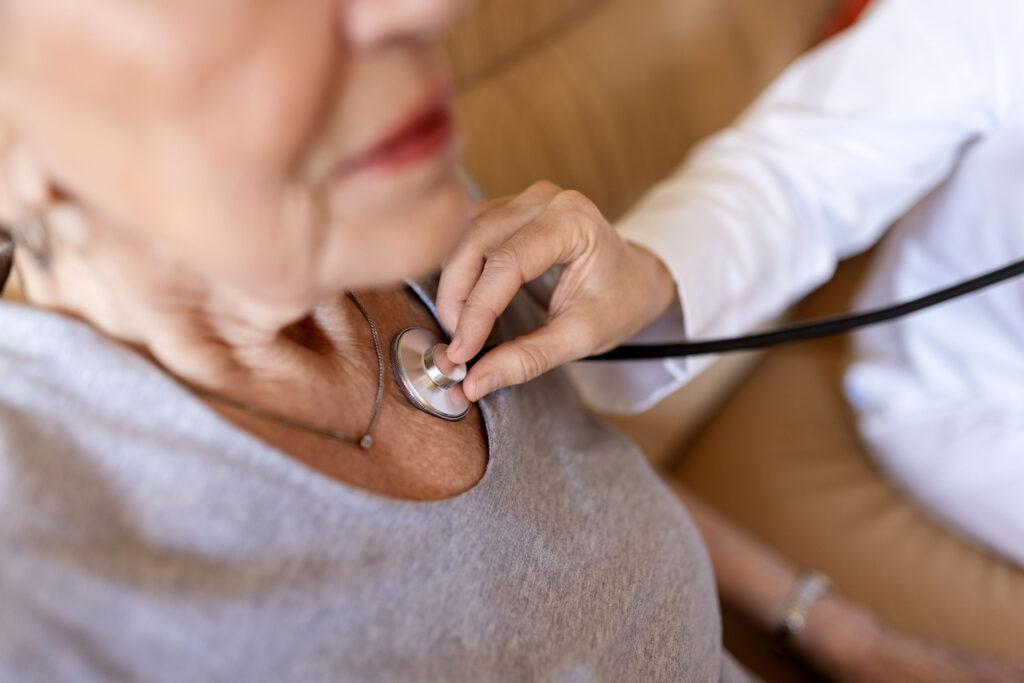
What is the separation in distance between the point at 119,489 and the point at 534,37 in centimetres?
86

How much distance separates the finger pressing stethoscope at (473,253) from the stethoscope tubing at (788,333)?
0.56 ft

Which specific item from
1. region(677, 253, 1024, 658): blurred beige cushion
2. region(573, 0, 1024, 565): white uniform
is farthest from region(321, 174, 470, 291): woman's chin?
region(677, 253, 1024, 658): blurred beige cushion

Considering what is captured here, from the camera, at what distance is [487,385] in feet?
1.90

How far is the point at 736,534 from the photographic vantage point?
1.00 meters

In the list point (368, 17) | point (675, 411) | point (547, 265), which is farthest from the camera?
point (675, 411)

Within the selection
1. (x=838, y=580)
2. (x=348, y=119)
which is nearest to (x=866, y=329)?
(x=838, y=580)

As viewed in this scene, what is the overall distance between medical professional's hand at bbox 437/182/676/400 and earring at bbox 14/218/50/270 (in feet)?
0.87

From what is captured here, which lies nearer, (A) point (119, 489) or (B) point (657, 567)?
(A) point (119, 489)

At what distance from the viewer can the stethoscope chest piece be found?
0.59 metres

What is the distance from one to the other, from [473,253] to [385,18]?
A: 0.24 metres

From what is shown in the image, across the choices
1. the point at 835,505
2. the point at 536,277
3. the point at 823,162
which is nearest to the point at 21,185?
the point at 536,277

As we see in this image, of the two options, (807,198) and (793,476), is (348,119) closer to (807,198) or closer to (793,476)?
(807,198)

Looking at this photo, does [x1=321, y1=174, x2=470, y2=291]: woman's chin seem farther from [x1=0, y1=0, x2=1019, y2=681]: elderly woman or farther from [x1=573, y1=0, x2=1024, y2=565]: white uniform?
[x1=573, y1=0, x2=1024, y2=565]: white uniform

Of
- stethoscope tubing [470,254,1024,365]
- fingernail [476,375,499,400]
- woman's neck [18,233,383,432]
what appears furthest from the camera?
stethoscope tubing [470,254,1024,365]
